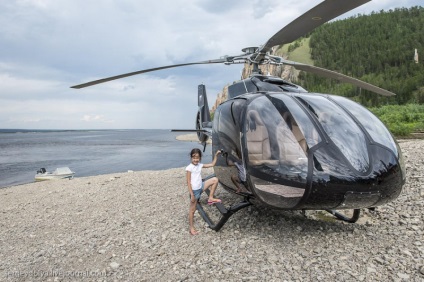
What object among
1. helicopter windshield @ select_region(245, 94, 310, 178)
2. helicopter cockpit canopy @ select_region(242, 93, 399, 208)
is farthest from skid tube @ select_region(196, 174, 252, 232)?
helicopter windshield @ select_region(245, 94, 310, 178)

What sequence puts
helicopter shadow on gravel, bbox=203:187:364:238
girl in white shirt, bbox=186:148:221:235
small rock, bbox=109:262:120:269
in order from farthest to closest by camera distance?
1. girl in white shirt, bbox=186:148:221:235
2. helicopter shadow on gravel, bbox=203:187:364:238
3. small rock, bbox=109:262:120:269

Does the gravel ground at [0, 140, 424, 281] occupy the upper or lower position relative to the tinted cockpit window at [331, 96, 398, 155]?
lower

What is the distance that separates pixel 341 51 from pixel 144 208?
109268 millimetres

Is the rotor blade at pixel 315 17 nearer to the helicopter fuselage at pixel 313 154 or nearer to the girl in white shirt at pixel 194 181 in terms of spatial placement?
the helicopter fuselage at pixel 313 154

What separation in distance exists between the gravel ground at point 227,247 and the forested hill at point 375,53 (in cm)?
6652

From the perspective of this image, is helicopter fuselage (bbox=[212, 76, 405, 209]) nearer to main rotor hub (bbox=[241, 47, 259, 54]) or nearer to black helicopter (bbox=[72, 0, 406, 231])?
black helicopter (bbox=[72, 0, 406, 231])

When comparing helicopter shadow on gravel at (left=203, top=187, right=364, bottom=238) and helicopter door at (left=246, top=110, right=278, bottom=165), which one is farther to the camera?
helicopter shadow on gravel at (left=203, top=187, right=364, bottom=238)

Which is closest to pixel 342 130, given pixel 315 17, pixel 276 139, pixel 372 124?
pixel 372 124

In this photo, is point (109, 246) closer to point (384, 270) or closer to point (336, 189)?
point (336, 189)

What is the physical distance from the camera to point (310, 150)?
3.48 m

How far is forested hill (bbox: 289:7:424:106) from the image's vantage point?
2690 inches

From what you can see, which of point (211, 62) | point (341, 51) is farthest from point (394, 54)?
point (211, 62)

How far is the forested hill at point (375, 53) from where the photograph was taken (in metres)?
68.3

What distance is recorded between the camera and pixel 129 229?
5.36m
